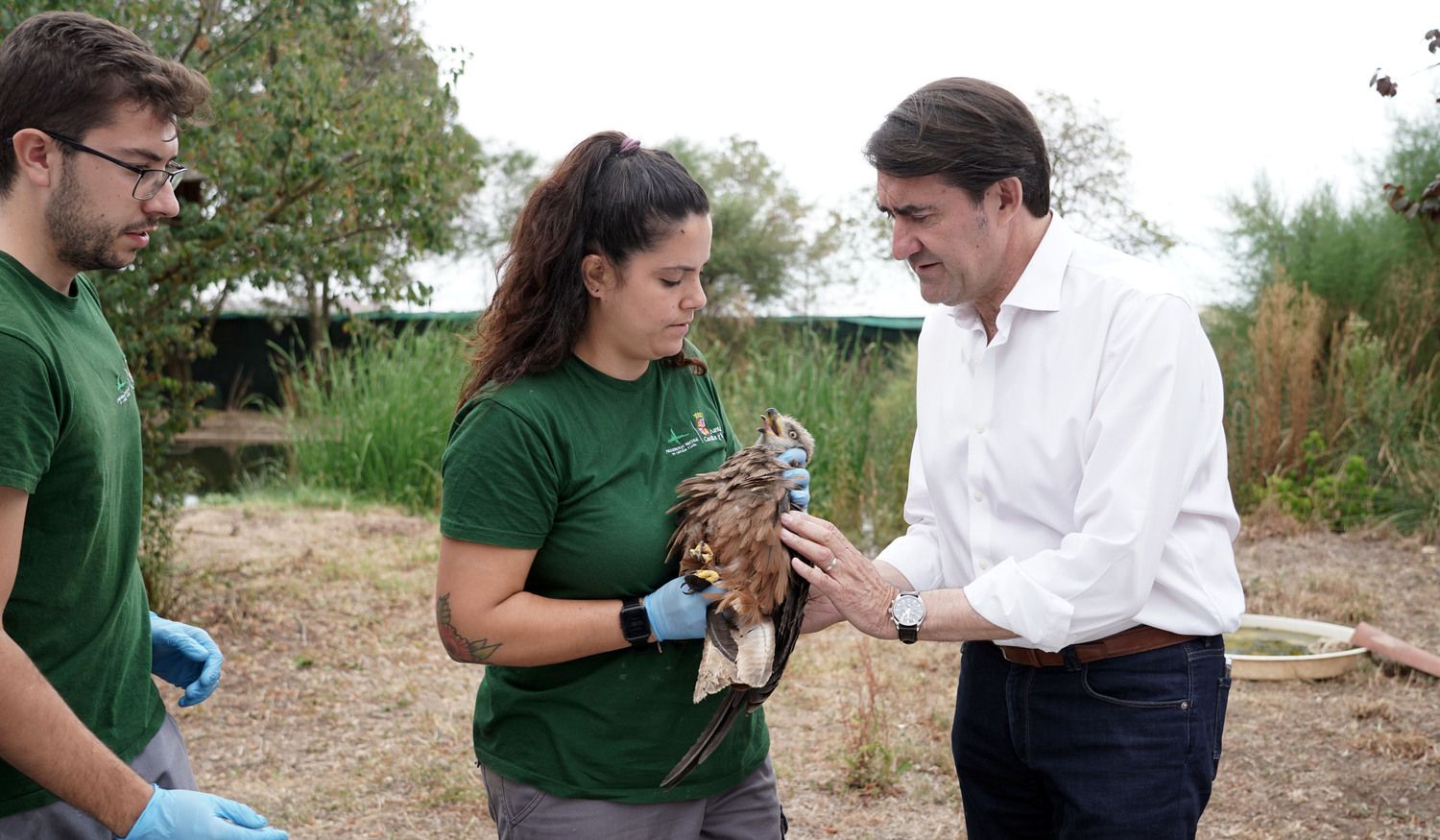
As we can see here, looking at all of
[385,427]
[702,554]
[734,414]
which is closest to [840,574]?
[702,554]

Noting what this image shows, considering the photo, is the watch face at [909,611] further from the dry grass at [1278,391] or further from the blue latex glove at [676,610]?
the dry grass at [1278,391]

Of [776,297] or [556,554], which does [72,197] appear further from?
[776,297]

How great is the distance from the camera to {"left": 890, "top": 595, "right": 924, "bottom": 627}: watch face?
7.17 ft

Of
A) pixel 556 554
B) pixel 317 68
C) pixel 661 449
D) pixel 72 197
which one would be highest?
pixel 317 68

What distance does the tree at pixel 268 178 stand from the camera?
5.36 meters

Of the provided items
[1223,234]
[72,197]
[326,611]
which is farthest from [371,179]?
[1223,234]

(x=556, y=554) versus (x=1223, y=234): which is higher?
(x=1223, y=234)

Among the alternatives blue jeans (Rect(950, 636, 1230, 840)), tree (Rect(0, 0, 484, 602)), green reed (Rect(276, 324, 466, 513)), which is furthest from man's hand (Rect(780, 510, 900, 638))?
green reed (Rect(276, 324, 466, 513))

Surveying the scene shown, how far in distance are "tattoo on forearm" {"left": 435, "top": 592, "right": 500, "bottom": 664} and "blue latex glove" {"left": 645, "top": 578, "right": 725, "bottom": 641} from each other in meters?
0.28

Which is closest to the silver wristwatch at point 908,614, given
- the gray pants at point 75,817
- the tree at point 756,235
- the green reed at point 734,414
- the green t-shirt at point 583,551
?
the green t-shirt at point 583,551

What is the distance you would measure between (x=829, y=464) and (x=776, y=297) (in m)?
10.8

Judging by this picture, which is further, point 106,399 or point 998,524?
point 998,524

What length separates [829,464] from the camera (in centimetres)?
820

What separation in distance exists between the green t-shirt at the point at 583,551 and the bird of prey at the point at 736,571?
5cm
